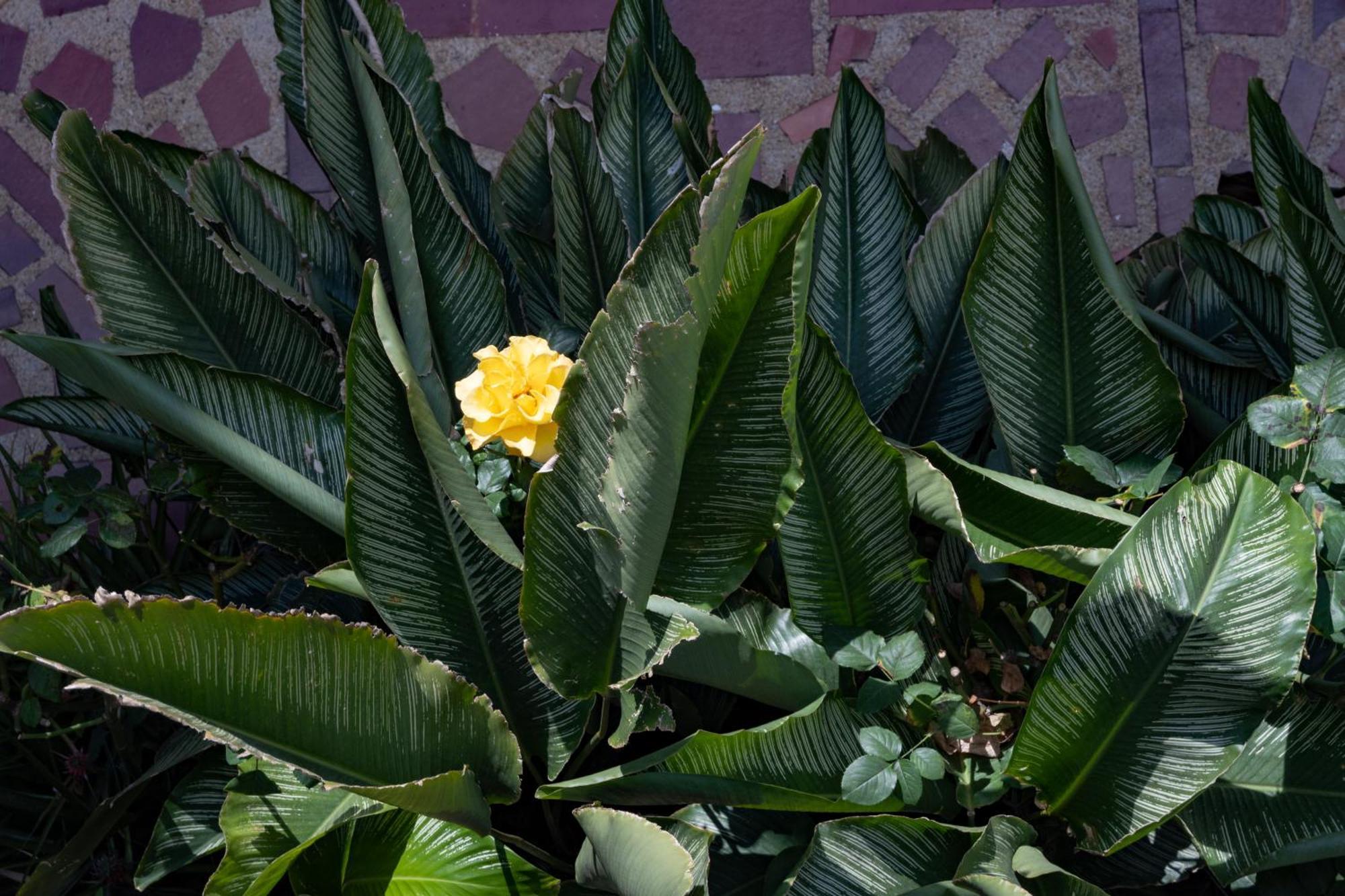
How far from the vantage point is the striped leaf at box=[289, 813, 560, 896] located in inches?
41.3

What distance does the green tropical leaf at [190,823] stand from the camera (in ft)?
3.68

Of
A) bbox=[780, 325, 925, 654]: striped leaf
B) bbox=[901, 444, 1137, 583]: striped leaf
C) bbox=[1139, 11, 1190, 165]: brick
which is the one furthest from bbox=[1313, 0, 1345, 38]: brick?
bbox=[780, 325, 925, 654]: striped leaf

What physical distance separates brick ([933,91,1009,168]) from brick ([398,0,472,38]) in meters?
1.07

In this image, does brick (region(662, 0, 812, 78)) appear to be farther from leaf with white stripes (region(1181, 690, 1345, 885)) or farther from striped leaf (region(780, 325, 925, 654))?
leaf with white stripes (region(1181, 690, 1345, 885))

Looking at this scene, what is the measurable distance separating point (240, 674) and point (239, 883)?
0.23m

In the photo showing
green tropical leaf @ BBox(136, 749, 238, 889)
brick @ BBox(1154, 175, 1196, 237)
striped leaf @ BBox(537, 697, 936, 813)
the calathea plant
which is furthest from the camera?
brick @ BBox(1154, 175, 1196, 237)

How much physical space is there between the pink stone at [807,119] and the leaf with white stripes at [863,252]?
1230 millimetres

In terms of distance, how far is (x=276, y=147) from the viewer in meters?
2.54

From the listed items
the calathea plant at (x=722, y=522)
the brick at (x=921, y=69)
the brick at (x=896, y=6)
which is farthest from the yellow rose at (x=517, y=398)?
the brick at (x=896, y=6)

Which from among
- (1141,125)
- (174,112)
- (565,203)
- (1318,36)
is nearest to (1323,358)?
(565,203)

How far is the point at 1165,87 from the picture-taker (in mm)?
2461

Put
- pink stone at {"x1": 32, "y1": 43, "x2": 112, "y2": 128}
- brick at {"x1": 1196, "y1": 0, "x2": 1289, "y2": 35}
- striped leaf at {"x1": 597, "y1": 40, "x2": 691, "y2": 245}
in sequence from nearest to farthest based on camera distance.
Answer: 1. striped leaf at {"x1": 597, "y1": 40, "x2": 691, "y2": 245}
2. brick at {"x1": 1196, "y1": 0, "x2": 1289, "y2": 35}
3. pink stone at {"x1": 32, "y1": 43, "x2": 112, "y2": 128}

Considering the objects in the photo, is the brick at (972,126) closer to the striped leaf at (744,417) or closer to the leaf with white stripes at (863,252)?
the leaf with white stripes at (863,252)

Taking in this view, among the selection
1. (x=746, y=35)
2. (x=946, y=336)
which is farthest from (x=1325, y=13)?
(x=946, y=336)
